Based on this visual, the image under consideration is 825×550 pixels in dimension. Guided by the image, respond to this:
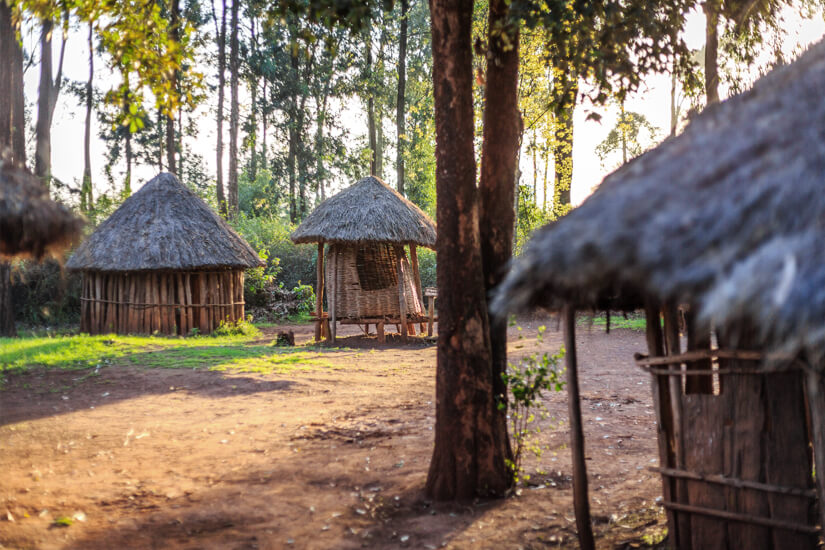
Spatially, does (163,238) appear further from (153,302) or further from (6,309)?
(6,309)

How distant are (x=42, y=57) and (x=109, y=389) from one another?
16.5 meters

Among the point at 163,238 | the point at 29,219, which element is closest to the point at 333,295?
the point at 163,238

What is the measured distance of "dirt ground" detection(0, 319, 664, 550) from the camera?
14.1ft

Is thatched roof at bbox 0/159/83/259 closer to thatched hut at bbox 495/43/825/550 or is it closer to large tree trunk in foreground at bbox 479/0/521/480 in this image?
large tree trunk in foreground at bbox 479/0/521/480

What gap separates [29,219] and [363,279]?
10159 millimetres

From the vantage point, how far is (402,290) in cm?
1403

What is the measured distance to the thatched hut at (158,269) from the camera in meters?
14.1

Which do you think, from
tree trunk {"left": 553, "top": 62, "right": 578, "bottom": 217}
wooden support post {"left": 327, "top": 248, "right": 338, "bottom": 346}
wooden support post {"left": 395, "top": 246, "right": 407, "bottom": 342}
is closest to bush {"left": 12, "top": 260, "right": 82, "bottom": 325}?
wooden support post {"left": 327, "top": 248, "right": 338, "bottom": 346}

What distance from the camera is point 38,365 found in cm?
970

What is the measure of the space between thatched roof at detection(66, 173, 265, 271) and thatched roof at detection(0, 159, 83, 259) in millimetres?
9723

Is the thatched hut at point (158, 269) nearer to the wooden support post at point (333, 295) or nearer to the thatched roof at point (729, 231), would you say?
the wooden support post at point (333, 295)

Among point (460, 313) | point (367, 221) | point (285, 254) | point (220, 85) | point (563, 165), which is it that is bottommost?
point (460, 313)

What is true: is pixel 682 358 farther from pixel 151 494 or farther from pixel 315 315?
pixel 315 315

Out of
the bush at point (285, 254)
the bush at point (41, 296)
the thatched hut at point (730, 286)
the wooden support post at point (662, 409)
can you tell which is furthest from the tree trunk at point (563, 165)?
the thatched hut at point (730, 286)
